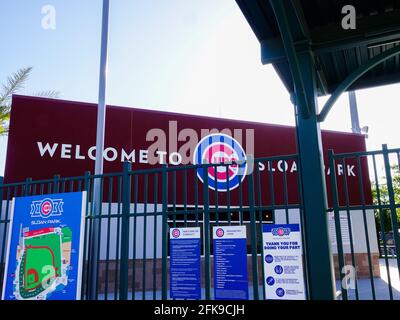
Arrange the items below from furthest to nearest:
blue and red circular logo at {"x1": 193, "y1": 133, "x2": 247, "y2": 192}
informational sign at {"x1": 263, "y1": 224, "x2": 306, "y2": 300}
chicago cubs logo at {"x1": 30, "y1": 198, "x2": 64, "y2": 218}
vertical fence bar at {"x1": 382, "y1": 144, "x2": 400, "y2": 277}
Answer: blue and red circular logo at {"x1": 193, "y1": 133, "x2": 247, "y2": 192}, chicago cubs logo at {"x1": 30, "y1": 198, "x2": 64, "y2": 218}, informational sign at {"x1": 263, "y1": 224, "x2": 306, "y2": 300}, vertical fence bar at {"x1": 382, "y1": 144, "x2": 400, "y2": 277}

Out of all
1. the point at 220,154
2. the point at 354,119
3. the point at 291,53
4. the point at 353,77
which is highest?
the point at 354,119

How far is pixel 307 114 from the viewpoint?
5.00 meters

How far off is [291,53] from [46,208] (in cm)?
484

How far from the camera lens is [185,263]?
19.2ft

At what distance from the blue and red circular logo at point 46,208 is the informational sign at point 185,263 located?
225 cm

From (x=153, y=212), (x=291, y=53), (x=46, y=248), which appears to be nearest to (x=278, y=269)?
(x=153, y=212)

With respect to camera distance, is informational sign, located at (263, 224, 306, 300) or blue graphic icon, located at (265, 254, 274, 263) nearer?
informational sign, located at (263, 224, 306, 300)

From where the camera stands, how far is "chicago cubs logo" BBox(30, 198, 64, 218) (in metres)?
6.58

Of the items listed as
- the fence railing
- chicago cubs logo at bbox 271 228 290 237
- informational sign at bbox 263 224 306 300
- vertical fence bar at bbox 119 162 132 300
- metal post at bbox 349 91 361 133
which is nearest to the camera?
informational sign at bbox 263 224 306 300

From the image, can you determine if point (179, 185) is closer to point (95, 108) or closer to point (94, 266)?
point (95, 108)

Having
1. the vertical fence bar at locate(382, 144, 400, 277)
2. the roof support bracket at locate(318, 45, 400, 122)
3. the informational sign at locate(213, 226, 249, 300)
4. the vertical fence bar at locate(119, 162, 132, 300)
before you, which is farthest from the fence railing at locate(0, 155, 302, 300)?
the vertical fence bar at locate(382, 144, 400, 277)

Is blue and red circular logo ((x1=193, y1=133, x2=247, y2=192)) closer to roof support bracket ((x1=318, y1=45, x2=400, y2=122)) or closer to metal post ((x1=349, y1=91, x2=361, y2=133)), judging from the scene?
metal post ((x1=349, y1=91, x2=361, y2=133))

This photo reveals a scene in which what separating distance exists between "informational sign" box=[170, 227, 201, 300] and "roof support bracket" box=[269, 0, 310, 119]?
7.93 feet

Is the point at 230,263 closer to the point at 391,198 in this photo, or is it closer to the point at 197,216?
the point at 197,216
